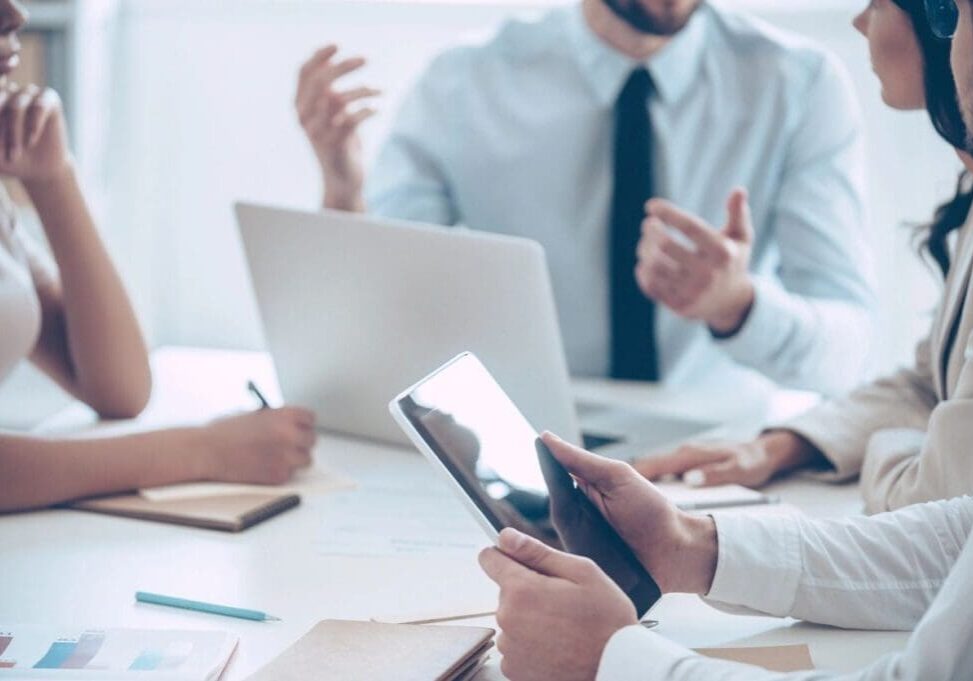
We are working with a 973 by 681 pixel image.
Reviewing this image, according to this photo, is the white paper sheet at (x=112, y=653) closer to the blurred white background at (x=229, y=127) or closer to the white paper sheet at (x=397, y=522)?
the white paper sheet at (x=397, y=522)

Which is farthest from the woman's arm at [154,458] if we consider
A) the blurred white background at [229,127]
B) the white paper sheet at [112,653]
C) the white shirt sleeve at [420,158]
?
the blurred white background at [229,127]

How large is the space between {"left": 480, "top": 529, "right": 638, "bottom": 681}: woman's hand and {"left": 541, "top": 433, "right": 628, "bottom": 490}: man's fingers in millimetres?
117

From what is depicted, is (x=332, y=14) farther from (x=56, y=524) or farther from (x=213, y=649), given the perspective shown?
(x=213, y=649)

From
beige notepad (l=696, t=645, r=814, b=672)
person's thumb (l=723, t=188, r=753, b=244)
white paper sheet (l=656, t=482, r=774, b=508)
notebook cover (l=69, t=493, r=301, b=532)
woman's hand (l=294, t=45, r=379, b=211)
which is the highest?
woman's hand (l=294, t=45, r=379, b=211)

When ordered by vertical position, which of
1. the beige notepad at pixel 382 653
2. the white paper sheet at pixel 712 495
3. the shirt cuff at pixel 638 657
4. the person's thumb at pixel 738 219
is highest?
the person's thumb at pixel 738 219

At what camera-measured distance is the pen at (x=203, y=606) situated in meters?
1.07

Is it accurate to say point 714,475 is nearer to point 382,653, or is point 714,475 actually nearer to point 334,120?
point 382,653

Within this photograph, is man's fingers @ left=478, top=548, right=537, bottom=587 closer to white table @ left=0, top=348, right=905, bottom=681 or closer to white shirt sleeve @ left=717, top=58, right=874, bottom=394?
white table @ left=0, top=348, right=905, bottom=681

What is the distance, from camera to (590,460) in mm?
1037

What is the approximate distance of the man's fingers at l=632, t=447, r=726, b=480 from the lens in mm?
1454

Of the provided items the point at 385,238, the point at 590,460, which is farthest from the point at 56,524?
the point at 590,460

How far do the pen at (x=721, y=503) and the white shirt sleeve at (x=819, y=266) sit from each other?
0.51 m

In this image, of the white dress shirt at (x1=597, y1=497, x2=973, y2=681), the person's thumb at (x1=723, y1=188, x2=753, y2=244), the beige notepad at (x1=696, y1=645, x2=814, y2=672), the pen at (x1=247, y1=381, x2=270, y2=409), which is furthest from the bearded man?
the beige notepad at (x1=696, y1=645, x2=814, y2=672)

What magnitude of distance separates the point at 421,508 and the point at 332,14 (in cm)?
221
